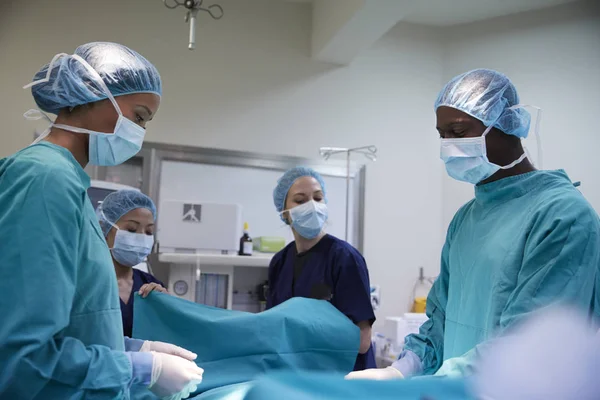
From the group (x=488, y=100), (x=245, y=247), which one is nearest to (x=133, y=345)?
(x=488, y=100)

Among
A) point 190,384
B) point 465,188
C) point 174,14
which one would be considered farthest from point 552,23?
point 190,384

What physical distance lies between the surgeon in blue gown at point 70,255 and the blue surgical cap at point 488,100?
0.82 m

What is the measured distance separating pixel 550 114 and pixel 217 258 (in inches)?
104

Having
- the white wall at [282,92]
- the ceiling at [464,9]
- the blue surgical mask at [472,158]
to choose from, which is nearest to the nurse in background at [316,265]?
the blue surgical mask at [472,158]

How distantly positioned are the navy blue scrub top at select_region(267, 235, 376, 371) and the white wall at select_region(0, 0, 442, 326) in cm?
172

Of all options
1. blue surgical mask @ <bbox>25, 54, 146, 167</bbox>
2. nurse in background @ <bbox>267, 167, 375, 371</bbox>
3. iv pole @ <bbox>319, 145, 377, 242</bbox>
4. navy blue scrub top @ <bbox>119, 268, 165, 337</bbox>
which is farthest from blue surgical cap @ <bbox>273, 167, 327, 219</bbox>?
blue surgical mask @ <bbox>25, 54, 146, 167</bbox>

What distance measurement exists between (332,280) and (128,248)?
844mm

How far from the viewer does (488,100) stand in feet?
4.54

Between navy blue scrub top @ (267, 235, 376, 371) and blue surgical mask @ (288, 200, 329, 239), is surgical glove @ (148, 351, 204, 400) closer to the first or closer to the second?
navy blue scrub top @ (267, 235, 376, 371)

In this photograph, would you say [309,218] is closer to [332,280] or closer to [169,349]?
[332,280]

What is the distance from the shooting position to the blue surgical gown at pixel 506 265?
1.06 m

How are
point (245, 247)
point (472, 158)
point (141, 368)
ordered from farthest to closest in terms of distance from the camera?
1. point (245, 247)
2. point (472, 158)
3. point (141, 368)

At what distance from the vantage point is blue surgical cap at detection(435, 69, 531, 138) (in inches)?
54.5

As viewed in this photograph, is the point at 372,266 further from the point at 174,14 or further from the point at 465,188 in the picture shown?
the point at 174,14
